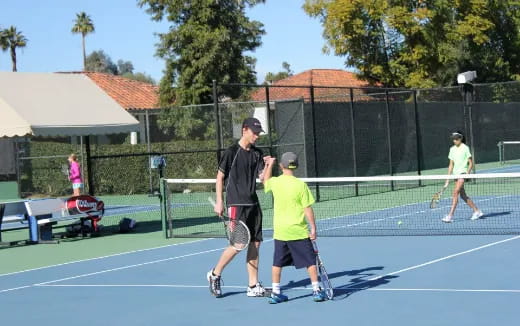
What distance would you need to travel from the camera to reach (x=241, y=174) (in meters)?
8.93

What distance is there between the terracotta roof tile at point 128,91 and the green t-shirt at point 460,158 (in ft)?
89.2

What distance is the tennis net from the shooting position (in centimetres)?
1422

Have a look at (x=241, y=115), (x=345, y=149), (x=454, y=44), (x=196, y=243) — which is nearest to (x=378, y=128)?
(x=345, y=149)

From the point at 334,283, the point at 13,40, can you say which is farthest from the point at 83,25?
the point at 334,283

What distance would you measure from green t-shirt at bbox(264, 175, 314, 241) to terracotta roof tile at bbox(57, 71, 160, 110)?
3323cm

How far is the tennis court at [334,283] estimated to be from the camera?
7898mm

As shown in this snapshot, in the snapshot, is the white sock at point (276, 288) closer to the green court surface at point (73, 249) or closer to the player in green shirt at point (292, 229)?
the player in green shirt at point (292, 229)

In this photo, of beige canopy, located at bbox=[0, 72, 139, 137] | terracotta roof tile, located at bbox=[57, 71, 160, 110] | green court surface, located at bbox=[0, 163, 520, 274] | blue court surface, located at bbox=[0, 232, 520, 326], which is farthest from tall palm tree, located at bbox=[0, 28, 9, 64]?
blue court surface, located at bbox=[0, 232, 520, 326]

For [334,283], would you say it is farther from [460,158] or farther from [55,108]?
[55,108]

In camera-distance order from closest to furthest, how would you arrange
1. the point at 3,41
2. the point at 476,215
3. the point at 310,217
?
the point at 310,217, the point at 476,215, the point at 3,41

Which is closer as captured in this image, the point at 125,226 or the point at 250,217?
the point at 250,217

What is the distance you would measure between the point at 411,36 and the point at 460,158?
22.6 meters

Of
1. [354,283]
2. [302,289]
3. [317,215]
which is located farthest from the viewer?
[317,215]

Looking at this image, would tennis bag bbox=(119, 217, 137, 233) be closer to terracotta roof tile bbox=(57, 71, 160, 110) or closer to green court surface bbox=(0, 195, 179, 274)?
green court surface bbox=(0, 195, 179, 274)
